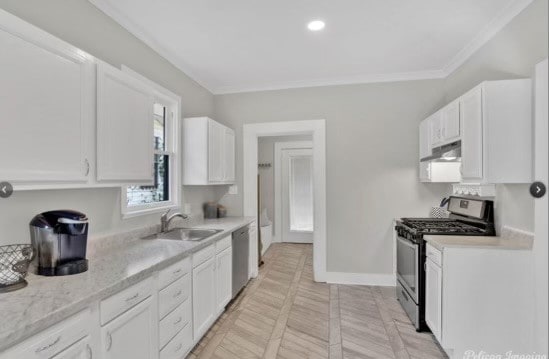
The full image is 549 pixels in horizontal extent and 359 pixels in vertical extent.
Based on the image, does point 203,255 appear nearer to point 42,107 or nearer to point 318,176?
point 42,107

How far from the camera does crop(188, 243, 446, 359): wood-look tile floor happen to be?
2285 millimetres

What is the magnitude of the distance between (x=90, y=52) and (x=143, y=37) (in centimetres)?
67

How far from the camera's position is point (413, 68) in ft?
11.2

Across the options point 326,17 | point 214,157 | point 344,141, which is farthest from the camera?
point 344,141

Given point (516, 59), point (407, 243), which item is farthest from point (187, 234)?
point (516, 59)

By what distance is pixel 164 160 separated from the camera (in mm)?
3088

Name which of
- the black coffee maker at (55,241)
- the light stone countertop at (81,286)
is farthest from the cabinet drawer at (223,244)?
the black coffee maker at (55,241)

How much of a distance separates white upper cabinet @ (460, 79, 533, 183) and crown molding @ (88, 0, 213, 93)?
112 inches

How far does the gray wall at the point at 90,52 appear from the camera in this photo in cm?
153

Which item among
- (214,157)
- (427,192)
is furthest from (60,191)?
(427,192)

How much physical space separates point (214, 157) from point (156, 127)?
28.4 inches

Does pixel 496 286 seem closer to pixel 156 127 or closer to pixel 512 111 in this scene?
pixel 512 111

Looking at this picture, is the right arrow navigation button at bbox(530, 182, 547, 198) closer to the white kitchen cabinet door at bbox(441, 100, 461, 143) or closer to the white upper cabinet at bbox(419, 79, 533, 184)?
the white upper cabinet at bbox(419, 79, 533, 184)

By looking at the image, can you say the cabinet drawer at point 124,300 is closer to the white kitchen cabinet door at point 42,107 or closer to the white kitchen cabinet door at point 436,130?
the white kitchen cabinet door at point 42,107
